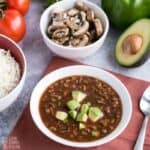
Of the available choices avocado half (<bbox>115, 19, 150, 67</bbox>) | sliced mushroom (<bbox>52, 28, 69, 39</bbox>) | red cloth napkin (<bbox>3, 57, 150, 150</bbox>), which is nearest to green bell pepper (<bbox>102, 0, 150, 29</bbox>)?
avocado half (<bbox>115, 19, 150, 67</bbox>)

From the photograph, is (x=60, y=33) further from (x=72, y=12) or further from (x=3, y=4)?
(x=3, y=4)

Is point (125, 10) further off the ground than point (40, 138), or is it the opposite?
point (125, 10)

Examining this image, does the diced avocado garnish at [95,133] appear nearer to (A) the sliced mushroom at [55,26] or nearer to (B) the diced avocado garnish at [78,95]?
(B) the diced avocado garnish at [78,95]

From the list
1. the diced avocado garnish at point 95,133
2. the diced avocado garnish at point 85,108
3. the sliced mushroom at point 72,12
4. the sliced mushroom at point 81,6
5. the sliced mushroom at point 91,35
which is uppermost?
the sliced mushroom at point 81,6

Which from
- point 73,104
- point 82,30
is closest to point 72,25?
point 82,30

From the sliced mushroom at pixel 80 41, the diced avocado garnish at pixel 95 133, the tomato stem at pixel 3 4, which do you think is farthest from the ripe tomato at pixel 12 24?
the diced avocado garnish at pixel 95 133

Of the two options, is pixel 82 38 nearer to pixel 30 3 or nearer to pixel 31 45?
pixel 31 45
